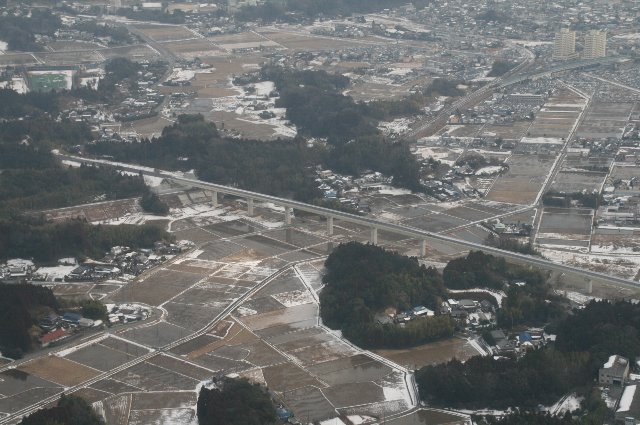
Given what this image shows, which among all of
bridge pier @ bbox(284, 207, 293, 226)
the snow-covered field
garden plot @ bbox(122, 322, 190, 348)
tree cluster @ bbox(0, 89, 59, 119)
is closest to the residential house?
the snow-covered field

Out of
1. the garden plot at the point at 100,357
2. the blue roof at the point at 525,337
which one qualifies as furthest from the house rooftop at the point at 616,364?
the garden plot at the point at 100,357

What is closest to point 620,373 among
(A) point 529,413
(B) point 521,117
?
(A) point 529,413

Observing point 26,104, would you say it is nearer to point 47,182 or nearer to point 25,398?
point 47,182

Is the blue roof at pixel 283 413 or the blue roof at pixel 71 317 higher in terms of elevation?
the blue roof at pixel 283 413

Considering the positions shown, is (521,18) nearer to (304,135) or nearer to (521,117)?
(521,117)

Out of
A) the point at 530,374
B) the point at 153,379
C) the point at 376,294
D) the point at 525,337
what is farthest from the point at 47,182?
the point at 530,374

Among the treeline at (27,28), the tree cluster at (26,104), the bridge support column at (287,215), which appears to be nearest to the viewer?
the bridge support column at (287,215)

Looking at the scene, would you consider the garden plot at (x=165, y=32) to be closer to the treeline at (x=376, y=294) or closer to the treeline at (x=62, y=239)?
the treeline at (x=62, y=239)
